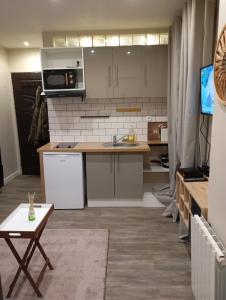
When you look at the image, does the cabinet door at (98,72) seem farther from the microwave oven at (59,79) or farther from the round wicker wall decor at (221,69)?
the round wicker wall decor at (221,69)

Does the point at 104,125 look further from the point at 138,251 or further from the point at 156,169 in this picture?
the point at 138,251

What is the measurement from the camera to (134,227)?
3201 mm

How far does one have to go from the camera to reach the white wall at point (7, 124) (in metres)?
4.80

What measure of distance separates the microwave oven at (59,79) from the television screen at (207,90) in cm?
194

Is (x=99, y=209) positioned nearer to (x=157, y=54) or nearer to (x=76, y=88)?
(x=76, y=88)

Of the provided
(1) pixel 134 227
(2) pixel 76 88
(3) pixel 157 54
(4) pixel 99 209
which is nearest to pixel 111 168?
(4) pixel 99 209

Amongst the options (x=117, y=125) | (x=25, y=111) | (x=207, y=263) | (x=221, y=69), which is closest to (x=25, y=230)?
(x=207, y=263)

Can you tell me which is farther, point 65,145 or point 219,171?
point 65,145

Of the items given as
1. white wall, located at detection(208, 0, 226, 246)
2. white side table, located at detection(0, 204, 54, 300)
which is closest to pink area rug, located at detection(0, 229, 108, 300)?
white side table, located at detection(0, 204, 54, 300)

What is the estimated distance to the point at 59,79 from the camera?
3.70 metres

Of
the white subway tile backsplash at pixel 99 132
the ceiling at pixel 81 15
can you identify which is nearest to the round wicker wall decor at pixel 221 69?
the ceiling at pixel 81 15

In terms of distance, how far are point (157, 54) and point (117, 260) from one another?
110 inches

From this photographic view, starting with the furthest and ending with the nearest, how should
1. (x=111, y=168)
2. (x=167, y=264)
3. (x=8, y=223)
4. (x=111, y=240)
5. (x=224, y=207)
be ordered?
1. (x=111, y=168)
2. (x=111, y=240)
3. (x=167, y=264)
4. (x=8, y=223)
5. (x=224, y=207)

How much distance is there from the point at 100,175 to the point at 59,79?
1516 millimetres
